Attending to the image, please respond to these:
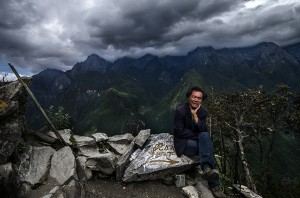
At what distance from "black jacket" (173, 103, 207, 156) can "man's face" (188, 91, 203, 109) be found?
0.23 metres

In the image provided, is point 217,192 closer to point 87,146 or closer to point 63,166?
point 63,166

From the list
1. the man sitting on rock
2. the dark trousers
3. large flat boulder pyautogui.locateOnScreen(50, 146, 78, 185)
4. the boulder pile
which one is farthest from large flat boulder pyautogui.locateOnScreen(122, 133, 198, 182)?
large flat boulder pyautogui.locateOnScreen(50, 146, 78, 185)

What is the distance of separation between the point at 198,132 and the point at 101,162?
440 centimetres

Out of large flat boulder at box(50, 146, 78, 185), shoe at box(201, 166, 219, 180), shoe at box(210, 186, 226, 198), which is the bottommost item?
shoe at box(210, 186, 226, 198)

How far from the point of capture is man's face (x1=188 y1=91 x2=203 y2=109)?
1103 centimetres

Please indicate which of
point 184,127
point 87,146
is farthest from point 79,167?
point 184,127

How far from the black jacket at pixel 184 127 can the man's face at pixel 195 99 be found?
226mm

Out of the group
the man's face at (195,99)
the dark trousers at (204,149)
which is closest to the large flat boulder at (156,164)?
the dark trousers at (204,149)

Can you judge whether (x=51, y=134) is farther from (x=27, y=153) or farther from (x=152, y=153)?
(x=152, y=153)

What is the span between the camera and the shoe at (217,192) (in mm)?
10320

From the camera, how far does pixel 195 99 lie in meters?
11.1

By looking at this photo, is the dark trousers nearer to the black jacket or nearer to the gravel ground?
the black jacket

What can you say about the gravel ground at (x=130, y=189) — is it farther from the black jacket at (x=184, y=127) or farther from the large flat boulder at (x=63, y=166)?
the black jacket at (x=184, y=127)

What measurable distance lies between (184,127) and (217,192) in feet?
9.60
